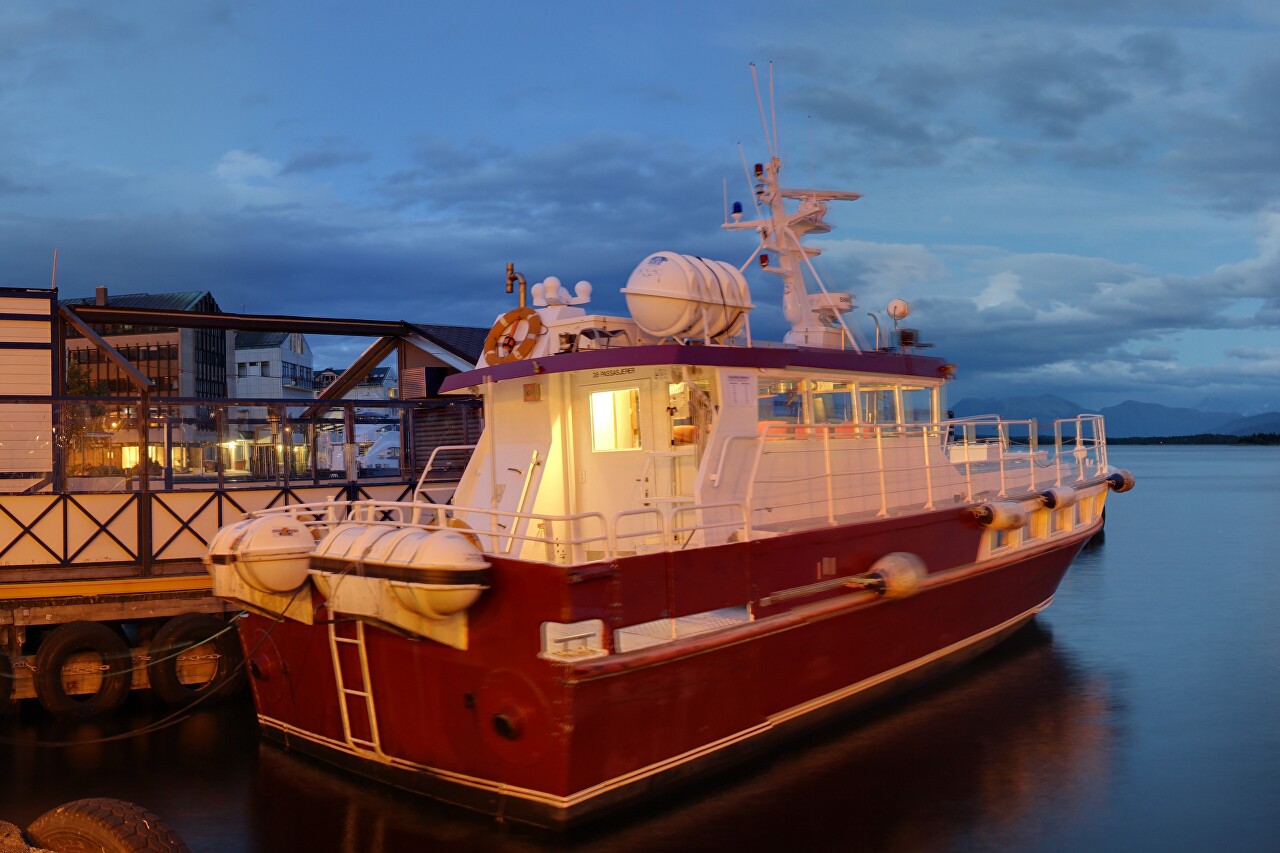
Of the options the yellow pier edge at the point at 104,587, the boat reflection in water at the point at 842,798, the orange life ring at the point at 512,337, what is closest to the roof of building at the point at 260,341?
the yellow pier edge at the point at 104,587

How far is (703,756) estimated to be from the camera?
914cm

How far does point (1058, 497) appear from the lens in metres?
14.7

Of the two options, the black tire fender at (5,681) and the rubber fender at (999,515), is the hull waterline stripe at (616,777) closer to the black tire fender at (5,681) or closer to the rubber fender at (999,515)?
the rubber fender at (999,515)

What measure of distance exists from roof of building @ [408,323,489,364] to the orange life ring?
767 cm

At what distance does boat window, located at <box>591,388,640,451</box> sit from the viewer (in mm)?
10891

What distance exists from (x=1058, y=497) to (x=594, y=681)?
906cm

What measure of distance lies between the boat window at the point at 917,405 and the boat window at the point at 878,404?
0.82ft

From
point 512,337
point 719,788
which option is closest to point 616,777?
point 719,788

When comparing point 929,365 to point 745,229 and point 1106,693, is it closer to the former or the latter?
point 745,229

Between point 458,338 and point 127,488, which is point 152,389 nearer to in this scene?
point 127,488

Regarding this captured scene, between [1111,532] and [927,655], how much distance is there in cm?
3074

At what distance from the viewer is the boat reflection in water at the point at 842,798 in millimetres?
8766

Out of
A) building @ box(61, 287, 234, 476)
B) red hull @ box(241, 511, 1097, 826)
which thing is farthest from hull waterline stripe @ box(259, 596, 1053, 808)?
building @ box(61, 287, 234, 476)

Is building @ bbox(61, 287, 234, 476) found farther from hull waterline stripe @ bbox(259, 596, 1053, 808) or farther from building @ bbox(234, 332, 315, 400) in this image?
hull waterline stripe @ bbox(259, 596, 1053, 808)
